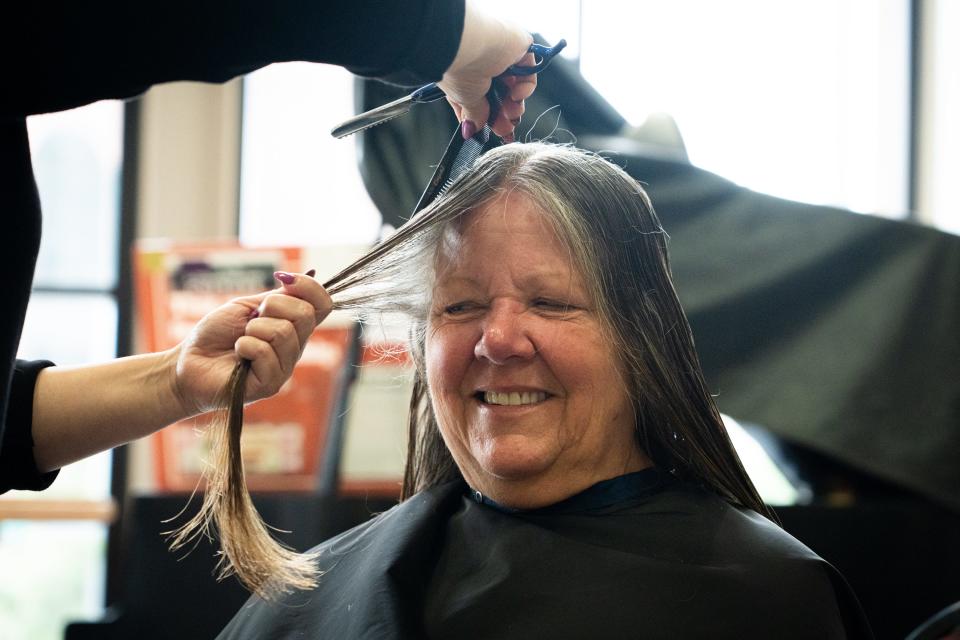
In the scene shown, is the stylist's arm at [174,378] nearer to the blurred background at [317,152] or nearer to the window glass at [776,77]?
the blurred background at [317,152]

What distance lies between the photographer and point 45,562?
16.6 feet

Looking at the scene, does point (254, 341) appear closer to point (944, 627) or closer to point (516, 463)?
point (516, 463)

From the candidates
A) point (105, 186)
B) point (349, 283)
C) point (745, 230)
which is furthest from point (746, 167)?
point (349, 283)

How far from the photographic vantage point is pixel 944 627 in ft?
4.67

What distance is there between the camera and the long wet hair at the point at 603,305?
143cm

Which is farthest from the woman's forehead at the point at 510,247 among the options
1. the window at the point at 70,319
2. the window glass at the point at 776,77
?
the window at the point at 70,319

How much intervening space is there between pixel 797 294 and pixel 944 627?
0.93 meters

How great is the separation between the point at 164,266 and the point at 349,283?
1.80m

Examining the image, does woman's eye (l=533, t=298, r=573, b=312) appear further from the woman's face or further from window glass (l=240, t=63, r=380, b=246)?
window glass (l=240, t=63, r=380, b=246)

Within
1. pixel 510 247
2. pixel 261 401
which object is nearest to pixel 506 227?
pixel 510 247

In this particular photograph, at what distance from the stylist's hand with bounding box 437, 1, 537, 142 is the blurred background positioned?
11.2 ft

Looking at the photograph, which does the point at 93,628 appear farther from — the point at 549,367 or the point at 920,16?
the point at 920,16

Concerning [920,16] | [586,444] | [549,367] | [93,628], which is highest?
[920,16]

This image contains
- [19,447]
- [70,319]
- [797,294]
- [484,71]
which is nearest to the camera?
[484,71]
